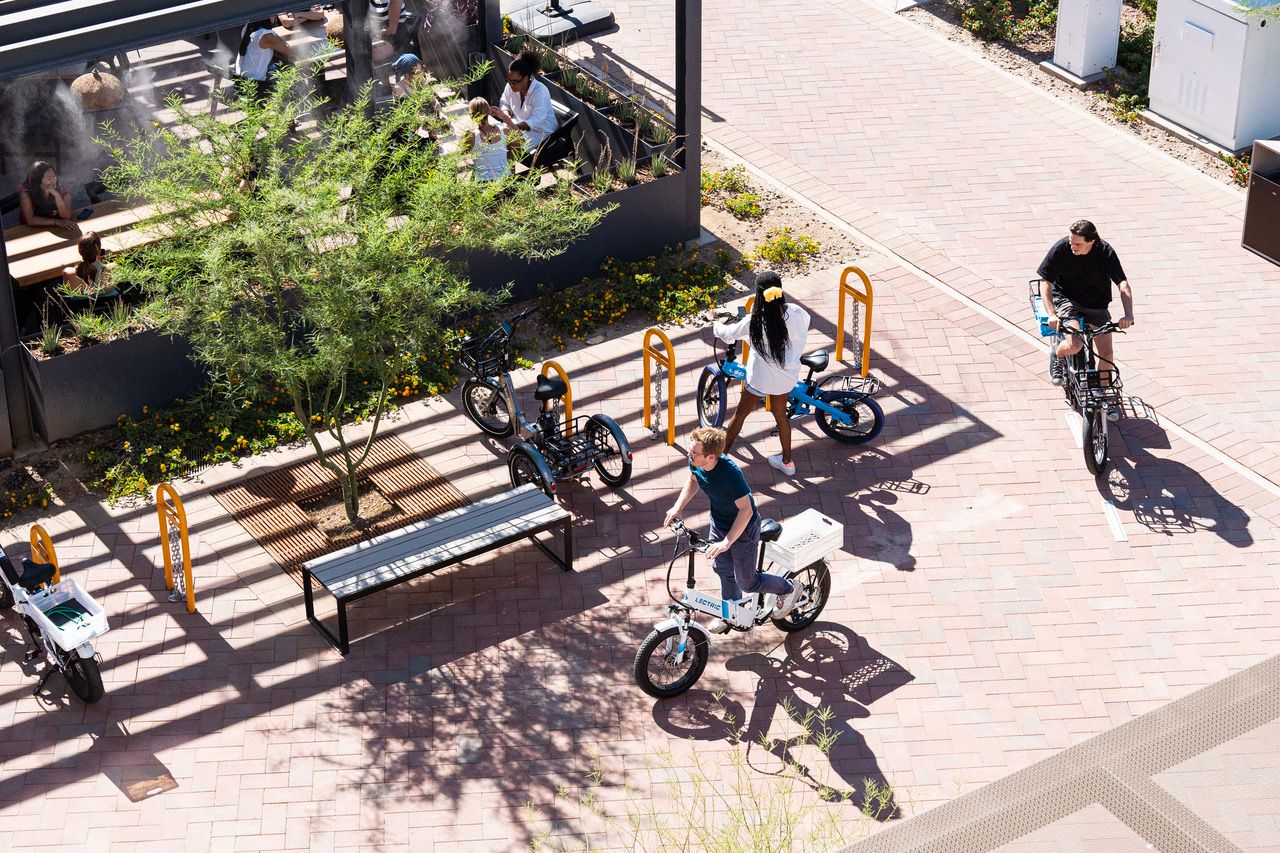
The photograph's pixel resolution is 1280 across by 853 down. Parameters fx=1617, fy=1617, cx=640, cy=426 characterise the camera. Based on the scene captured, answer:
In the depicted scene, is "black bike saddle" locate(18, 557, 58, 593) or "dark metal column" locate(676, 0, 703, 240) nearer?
"black bike saddle" locate(18, 557, 58, 593)

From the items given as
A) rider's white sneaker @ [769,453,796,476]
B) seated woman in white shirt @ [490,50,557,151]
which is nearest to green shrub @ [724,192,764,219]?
seated woman in white shirt @ [490,50,557,151]

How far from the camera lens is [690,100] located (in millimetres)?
13531

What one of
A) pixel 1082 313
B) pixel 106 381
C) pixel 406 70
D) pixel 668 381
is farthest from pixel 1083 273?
pixel 106 381

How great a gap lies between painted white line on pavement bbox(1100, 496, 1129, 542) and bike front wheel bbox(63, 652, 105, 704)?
6.42 m

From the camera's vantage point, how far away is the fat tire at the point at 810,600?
9.64 m

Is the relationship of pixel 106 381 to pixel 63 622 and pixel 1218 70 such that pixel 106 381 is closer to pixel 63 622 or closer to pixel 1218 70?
pixel 63 622

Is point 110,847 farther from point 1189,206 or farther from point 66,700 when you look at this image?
point 1189,206

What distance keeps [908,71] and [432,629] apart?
9.56 m

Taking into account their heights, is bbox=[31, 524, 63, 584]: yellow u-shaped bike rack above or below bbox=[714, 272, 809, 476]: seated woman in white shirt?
below

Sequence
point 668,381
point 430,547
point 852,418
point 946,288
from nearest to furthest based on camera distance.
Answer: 1. point 430,547
2. point 852,418
3. point 668,381
4. point 946,288

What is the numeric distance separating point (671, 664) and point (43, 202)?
21.8ft

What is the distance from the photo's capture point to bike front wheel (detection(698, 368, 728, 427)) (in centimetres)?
1163

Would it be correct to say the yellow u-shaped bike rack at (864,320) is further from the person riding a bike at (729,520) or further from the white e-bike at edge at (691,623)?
the person riding a bike at (729,520)

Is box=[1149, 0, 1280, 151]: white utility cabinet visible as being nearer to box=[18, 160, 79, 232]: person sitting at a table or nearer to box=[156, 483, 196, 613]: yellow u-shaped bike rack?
box=[18, 160, 79, 232]: person sitting at a table
